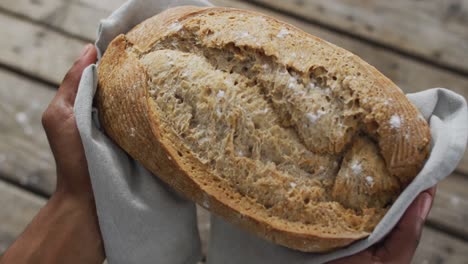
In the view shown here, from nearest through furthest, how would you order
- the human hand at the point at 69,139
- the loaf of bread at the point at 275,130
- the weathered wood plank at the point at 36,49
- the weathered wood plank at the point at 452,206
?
the loaf of bread at the point at 275,130
the human hand at the point at 69,139
the weathered wood plank at the point at 452,206
the weathered wood plank at the point at 36,49

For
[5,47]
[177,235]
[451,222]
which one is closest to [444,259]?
[451,222]

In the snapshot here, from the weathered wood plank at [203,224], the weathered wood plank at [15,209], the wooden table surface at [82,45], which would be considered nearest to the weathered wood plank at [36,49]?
the wooden table surface at [82,45]

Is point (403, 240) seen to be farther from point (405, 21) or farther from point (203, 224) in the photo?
point (405, 21)

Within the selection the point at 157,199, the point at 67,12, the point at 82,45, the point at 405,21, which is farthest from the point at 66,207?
the point at 405,21

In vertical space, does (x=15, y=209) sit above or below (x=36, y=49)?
below

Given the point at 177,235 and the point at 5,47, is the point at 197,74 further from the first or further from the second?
the point at 5,47

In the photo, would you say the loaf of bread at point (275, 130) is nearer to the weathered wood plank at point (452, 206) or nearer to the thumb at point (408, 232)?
the thumb at point (408, 232)

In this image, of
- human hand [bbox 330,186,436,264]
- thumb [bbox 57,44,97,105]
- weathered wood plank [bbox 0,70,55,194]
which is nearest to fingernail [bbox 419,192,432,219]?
human hand [bbox 330,186,436,264]
